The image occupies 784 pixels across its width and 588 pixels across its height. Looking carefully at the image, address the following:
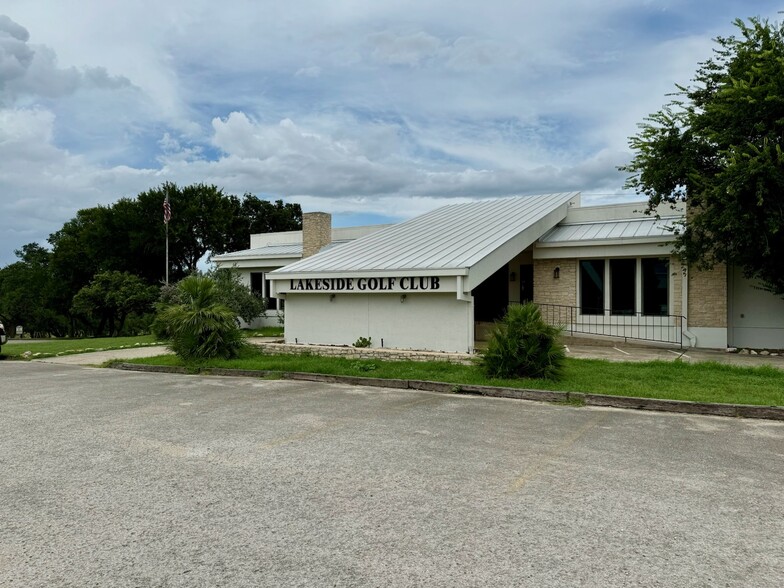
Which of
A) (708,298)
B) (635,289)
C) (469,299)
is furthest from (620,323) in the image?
(469,299)

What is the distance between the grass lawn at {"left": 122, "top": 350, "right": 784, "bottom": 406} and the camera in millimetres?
9945

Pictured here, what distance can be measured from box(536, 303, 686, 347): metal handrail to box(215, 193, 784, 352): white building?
0.03m

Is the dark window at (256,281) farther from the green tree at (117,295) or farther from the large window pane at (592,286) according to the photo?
the large window pane at (592,286)

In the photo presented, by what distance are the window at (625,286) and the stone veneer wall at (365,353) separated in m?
6.72

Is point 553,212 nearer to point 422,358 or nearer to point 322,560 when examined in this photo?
point 422,358

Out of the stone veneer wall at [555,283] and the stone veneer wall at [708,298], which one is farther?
the stone veneer wall at [555,283]

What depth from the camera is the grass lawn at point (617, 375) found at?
995 cm

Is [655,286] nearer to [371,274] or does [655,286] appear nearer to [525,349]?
[371,274]

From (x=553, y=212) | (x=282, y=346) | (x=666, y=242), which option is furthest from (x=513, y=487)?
(x=553, y=212)

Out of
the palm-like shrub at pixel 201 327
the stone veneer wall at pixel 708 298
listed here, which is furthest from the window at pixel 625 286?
the palm-like shrub at pixel 201 327

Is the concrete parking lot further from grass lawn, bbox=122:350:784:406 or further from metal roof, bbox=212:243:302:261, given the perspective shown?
metal roof, bbox=212:243:302:261

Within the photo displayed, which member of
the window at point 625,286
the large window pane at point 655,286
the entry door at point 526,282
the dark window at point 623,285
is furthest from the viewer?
the entry door at point 526,282

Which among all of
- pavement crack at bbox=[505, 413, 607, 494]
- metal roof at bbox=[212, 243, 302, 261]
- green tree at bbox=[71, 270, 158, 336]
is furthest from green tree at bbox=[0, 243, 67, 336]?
pavement crack at bbox=[505, 413, 607, 494]

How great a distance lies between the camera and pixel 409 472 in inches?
232
